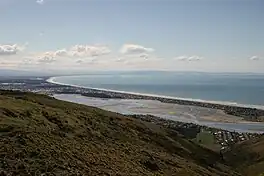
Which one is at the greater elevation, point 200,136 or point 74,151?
point 74,151

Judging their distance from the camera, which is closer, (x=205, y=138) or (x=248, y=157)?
(x=248, y=157)

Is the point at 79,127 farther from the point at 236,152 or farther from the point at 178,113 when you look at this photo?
the point at 178,113

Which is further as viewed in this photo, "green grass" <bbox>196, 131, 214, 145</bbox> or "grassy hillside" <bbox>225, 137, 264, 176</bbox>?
"green grass" <bbox>196, 131, 214, 145</bbox>

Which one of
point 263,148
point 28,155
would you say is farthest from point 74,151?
point 263,148

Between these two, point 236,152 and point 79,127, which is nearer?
point 79,127

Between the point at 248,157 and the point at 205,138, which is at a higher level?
the point at 248,157

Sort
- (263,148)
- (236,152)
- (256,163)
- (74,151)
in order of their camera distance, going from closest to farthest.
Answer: (74,151) < (256,163) < (263,148) < (236,152)

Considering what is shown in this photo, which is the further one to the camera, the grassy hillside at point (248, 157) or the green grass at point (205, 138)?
the green grass at point (205, 138)

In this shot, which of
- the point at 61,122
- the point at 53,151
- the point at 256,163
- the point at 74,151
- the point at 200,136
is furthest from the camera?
the point at 200,136

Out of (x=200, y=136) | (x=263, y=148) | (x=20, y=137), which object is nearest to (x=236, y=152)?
(x=263, y=148)
